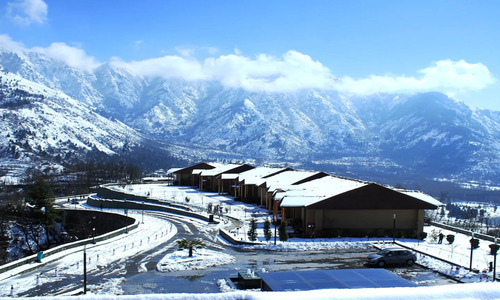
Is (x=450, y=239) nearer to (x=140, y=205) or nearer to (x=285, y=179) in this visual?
(x=285, y=179)

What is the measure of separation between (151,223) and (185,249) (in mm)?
17744

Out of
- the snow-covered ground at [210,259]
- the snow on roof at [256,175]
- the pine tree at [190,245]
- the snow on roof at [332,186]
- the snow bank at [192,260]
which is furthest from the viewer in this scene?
the snow on roof at [256,175]

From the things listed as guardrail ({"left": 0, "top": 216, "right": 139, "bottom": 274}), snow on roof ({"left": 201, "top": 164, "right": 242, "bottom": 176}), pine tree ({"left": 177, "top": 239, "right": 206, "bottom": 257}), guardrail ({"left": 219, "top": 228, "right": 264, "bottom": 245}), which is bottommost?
guardrail ({"left": 0, "top": 216, "right": 139, "bottom": 274})

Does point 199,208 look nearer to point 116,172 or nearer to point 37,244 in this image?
point 37,244

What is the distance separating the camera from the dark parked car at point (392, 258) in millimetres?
28938

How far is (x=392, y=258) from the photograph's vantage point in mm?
29062

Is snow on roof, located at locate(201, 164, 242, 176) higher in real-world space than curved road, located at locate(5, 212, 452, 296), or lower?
higher

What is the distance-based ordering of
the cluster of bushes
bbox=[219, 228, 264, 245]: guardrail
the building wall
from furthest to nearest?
the building wall → the cluster of bushes → bbox=[219, 228, 264, 245]: guardrail

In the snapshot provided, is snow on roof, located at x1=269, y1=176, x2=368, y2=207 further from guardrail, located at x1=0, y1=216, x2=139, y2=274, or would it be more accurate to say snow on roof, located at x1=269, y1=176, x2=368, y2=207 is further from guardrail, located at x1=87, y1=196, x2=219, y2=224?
guardrail, located at x1=0, y1=216, x2=139, y2=274

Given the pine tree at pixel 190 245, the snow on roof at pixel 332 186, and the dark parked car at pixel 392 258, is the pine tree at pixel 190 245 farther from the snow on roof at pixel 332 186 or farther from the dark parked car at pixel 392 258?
the snow on roof at pixel 332 186

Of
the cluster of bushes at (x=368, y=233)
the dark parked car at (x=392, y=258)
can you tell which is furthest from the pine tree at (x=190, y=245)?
the dark parked car at (x=392, y=258)

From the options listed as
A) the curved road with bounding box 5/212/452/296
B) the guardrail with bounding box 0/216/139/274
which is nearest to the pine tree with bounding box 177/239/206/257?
the curved road with bounding box 5/212/452/296

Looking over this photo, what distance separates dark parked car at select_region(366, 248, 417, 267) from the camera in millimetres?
28938

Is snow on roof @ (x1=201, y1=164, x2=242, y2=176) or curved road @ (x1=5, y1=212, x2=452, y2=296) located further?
snow on roof @ (x1=201, y1=164, x2=242, y2=176)
